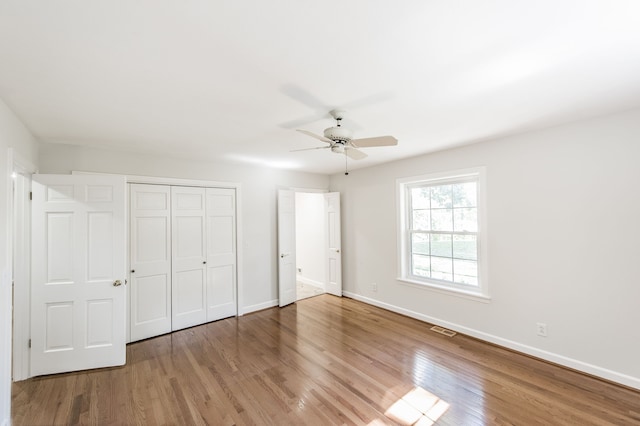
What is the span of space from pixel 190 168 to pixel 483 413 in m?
4.39

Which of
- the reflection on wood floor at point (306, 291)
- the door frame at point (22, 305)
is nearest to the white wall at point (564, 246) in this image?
the reflection on wood floor at point (306, 291)

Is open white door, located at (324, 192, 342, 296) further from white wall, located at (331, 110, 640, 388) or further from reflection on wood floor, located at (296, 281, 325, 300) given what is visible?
white wall, located at (331, 110, 640, 388)

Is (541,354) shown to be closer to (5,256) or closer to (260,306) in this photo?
(260,306)

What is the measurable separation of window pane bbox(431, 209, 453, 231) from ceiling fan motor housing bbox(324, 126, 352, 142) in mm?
2338

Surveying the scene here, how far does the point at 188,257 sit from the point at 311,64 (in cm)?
341

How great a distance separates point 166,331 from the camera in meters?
3.73

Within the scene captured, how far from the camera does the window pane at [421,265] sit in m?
4.09

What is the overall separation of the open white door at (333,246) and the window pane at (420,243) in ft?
4.90

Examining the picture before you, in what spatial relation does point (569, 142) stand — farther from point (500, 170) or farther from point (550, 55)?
point (550, 55)

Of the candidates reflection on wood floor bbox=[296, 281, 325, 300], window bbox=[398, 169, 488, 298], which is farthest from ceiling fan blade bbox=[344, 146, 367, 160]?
reflection on wood floor bbox=[296, 281, 325, 300]

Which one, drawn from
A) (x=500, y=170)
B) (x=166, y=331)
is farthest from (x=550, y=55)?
(x=166, y=331)

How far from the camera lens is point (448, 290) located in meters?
3.69

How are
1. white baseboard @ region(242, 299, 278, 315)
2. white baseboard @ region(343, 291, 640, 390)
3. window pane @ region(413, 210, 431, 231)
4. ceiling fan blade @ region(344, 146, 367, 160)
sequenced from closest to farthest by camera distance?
white baseboard @ region(343, 291, 640, 390), ceiling fan blade @ region(344, 146, 367, 160), window pane @ region(413, 210, 431, 231), white baseboard @ region(242, 299, 278, 315)

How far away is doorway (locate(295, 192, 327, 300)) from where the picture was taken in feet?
19.8
